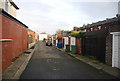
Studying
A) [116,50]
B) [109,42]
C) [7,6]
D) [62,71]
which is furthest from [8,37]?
[7,6]

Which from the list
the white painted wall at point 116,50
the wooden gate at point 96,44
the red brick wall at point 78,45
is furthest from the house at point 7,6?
the white painted wall at point 116,50

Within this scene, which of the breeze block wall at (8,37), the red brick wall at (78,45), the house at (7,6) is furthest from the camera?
the red brick wall at (78,45)

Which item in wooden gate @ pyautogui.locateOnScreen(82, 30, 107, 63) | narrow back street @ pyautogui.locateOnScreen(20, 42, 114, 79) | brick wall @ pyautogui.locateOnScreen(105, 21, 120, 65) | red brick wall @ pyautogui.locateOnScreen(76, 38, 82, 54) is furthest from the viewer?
red brick wall @ pyautogui.locateOnScreen(76, 38, 82, 54)

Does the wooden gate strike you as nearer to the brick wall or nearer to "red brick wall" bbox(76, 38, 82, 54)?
the brick wall

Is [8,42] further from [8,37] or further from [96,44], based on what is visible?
[96,44]

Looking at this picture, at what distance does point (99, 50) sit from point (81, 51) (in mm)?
4956

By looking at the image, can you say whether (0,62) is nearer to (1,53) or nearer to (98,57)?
(1,53)

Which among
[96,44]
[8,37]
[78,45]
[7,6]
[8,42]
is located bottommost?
[78,45]

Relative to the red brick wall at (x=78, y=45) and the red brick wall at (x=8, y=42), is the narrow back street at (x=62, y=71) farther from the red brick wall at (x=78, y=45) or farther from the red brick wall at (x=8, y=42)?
the red brick wall at (x=78, y=45)

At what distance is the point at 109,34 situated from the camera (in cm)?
1022

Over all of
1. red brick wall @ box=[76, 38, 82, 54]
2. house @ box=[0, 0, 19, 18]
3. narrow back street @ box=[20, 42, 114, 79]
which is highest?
house @ box=[0, 0, 19, 18]

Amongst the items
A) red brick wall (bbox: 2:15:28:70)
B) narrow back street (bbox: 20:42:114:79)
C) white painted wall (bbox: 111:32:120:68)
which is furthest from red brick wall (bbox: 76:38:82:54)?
red brick wall (bbox: 2:15:28:70)

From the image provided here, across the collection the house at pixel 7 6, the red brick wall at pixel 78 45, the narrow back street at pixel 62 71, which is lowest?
the narrow back street at pixel 62 71

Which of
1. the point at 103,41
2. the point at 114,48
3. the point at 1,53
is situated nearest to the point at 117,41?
the point at 114,48
